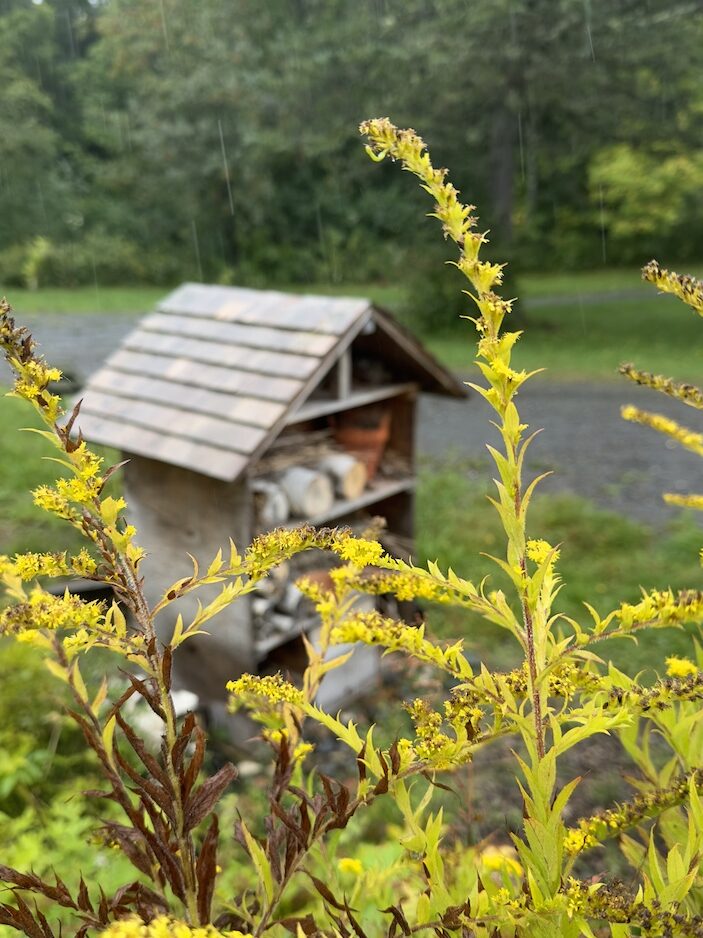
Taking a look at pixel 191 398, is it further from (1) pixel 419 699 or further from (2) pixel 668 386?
(1) pixel 419 699

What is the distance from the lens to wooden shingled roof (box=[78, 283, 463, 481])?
3.78 m

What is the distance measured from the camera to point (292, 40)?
59.9 feet

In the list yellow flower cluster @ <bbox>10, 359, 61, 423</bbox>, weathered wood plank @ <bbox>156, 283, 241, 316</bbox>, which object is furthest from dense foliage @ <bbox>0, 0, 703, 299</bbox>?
yellow flower cluster @ <bbox>10, 359, 61, 423</bbox>

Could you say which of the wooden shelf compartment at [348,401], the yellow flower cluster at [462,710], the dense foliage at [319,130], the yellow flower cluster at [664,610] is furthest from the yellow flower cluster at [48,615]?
the dense foliage at [319,130]

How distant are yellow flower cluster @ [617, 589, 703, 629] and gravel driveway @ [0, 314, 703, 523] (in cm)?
546

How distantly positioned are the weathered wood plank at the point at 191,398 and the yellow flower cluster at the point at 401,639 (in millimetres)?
2848

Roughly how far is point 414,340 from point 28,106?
25.6 meters

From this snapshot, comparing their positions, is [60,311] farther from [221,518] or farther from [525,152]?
[221,518]

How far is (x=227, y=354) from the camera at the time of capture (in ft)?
14.1

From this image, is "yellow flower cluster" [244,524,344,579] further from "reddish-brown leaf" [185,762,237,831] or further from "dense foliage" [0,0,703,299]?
"dense foliage" [0,0,703,299]

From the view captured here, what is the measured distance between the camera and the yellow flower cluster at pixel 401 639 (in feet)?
2.85

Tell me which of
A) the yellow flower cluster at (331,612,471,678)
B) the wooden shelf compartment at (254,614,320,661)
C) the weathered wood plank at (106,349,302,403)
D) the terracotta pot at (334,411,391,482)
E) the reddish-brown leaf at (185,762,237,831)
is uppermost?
the yellow flower cluster at (331,612,471,678)

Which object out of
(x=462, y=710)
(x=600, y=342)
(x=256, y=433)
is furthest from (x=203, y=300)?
(x=600, y=342)

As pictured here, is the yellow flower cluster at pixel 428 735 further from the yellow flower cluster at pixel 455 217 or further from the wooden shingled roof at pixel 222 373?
the wooden shingled roof at pixel 222 373
